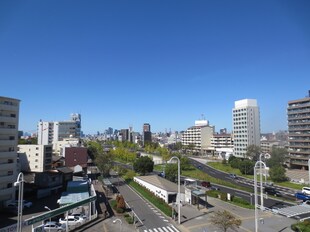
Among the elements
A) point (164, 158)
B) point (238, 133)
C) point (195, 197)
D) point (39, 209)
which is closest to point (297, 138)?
point (238, 133)

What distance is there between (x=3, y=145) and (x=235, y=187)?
41.6m

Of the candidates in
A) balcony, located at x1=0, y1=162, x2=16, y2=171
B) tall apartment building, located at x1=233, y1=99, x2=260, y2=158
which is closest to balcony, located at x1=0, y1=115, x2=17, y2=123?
balcony, located at x1=0, y1=162, x2=16, y2=171

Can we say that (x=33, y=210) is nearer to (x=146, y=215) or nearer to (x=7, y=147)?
(x=7, y=147)

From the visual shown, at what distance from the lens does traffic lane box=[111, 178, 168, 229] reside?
97.6 feet


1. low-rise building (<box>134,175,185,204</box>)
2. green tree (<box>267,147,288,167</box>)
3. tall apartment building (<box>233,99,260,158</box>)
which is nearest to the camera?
low-rise building (<box>134,175,185,204</box>)

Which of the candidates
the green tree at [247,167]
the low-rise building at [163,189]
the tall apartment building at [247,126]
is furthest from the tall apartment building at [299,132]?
the low-rise building at [163,189]

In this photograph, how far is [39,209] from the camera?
36.1m

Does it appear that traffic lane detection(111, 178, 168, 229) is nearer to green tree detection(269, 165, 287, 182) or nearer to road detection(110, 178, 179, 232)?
road detection(110, 178, 179, 232)

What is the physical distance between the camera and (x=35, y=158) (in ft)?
197

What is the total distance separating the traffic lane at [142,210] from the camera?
97.6ft

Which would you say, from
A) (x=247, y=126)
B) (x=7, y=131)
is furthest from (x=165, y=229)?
(x=247, y=126)

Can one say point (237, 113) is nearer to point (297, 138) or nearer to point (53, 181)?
point (297, 138)

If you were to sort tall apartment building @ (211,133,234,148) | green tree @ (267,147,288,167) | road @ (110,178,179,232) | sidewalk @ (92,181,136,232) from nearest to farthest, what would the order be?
sidewalk @ (92,181,136,232) → road @ (110,178,179,232) → green tree @ (267,147,288,167) → tall apartment building @ (211,133,234,148)

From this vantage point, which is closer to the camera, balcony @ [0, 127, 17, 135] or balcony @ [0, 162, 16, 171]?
balcony @ [0, 162, 16, 171]
